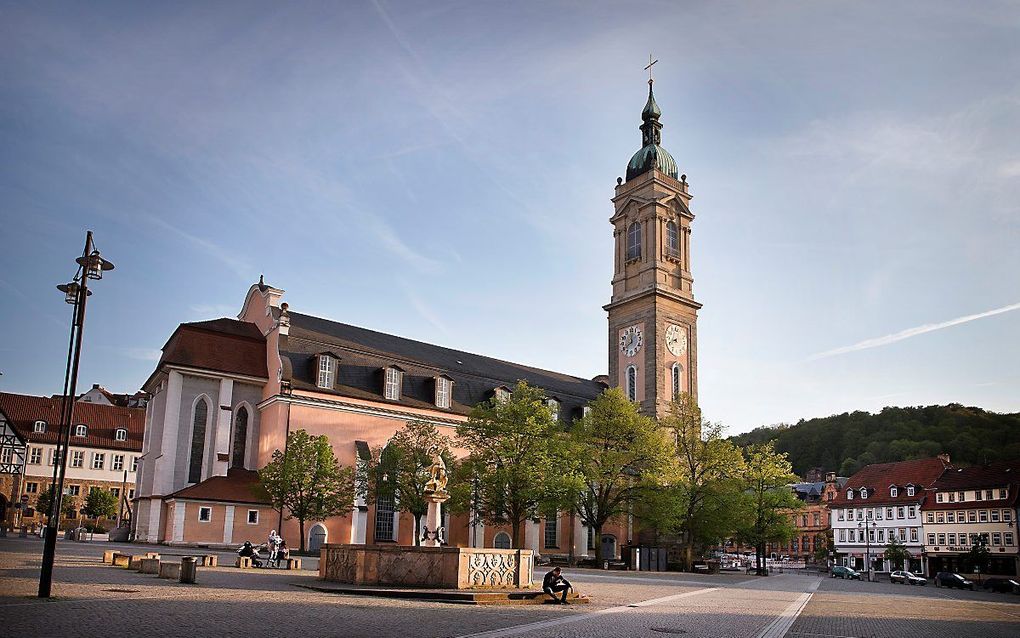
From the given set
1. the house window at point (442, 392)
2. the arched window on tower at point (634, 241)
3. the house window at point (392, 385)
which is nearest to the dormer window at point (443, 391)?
the house window at point (442, 392)

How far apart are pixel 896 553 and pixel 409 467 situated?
190 feet

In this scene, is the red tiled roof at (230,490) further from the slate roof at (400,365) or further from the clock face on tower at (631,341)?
the clock face on tower at (631,341)

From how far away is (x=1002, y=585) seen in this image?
188ft

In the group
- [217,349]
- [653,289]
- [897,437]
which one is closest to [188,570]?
[217,349]

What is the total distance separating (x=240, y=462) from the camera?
171 ft

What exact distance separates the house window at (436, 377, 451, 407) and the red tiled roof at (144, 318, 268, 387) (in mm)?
11825

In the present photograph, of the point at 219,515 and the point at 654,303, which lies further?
the point at 654,303

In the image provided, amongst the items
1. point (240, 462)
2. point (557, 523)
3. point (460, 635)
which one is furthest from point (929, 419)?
point (460, 635)

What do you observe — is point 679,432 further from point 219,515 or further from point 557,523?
point 219,515

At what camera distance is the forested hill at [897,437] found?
68.6m

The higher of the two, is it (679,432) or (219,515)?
(679,432)

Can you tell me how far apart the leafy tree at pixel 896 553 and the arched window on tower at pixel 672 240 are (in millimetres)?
38898

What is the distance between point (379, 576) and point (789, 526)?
161 ft

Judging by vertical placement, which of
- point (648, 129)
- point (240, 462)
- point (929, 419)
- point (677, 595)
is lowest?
point (677, 595)
